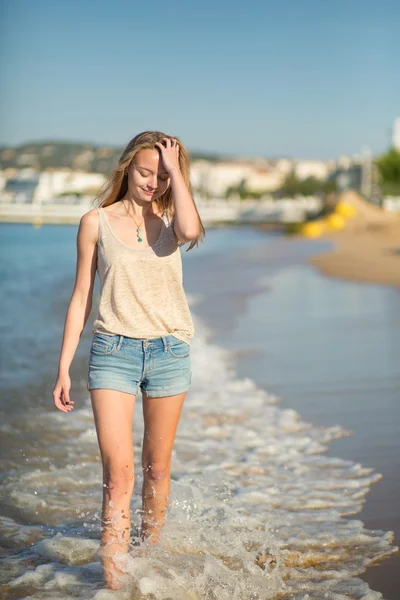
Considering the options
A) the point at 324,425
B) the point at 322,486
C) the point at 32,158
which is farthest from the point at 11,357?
the point at 32,158

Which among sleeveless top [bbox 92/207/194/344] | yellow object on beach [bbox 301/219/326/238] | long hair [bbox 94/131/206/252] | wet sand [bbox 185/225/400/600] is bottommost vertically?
yellow object on beach [bbox 301/219/326/238]

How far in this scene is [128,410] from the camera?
3.16 meters

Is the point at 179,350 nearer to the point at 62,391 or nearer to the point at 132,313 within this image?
the point at 132,313

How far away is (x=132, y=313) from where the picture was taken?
10.4 ft

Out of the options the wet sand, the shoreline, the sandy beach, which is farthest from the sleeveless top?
the sandy beach

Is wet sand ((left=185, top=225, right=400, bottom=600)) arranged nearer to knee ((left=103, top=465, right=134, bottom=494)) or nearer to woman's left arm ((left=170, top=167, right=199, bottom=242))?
knee ((left=103, top=465, right=134, bottom=494))

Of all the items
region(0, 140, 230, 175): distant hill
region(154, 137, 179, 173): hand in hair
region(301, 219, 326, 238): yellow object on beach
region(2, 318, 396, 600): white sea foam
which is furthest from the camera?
region(301, 219, 326, 238): yellow object on beach

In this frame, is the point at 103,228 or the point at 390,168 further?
the point at 390,168

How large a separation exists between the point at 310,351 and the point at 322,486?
4.34 meters

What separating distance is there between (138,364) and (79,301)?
0.34 meters

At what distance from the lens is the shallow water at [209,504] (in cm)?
337

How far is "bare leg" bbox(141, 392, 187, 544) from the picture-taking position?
3.27 meters

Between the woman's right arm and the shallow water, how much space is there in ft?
2.45

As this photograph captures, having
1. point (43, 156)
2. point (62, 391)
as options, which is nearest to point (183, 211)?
point (62, 391)
